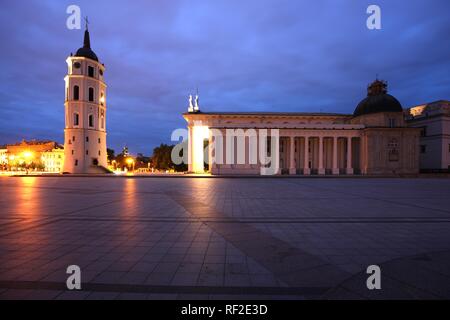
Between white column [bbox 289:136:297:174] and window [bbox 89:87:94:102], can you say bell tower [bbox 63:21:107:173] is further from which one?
white column [bbox 289:136:297:174]

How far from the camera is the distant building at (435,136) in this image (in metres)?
53.6

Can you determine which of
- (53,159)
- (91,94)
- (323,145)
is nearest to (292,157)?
(323,145)

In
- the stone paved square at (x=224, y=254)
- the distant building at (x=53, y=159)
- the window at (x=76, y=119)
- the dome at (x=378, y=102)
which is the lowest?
the stone paved square at (x=224, y=254)

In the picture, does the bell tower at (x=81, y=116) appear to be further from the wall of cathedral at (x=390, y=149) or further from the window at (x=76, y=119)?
the wall of cathedral at (x=390, y=149)

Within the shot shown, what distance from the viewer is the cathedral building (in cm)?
5188

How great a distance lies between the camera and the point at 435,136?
54531mm

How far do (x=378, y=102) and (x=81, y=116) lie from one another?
211ft

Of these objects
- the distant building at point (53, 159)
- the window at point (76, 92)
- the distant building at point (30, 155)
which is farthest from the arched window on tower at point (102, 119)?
the distant building at point (53, 159)

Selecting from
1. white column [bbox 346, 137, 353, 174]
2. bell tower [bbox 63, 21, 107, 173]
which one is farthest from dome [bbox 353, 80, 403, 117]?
bell tower [bbox 63, 21, 107, 173]

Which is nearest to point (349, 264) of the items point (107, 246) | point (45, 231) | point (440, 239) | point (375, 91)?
point (440, 239)

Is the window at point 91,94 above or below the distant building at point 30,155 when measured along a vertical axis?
above

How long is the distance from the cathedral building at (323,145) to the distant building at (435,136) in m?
6.64

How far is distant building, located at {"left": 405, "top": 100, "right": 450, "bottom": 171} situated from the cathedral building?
6.64m

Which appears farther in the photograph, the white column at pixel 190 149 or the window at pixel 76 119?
the white column at pixel 190 149
